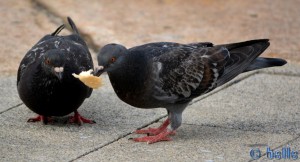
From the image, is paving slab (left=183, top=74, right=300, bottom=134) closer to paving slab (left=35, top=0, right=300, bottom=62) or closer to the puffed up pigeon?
the puffed up pigeon

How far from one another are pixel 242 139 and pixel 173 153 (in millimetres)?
743

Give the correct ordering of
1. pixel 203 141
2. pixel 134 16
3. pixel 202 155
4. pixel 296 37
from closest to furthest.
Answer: pixel 202 155
pixel 203 141
pixel 296 37
pixel 134 16

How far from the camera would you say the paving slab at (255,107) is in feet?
23.1

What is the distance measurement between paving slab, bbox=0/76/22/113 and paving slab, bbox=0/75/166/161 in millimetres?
117

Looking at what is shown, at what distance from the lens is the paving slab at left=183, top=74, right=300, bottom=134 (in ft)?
23.1

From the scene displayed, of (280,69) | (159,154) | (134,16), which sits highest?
(134,16)

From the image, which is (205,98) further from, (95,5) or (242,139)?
(95,5)

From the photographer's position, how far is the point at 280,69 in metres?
8.80

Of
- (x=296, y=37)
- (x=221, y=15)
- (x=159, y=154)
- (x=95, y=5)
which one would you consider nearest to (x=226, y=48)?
(x=159, y=154)

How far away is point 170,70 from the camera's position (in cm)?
663

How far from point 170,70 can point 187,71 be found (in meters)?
0.20

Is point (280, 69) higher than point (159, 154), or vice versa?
point (280, 69)

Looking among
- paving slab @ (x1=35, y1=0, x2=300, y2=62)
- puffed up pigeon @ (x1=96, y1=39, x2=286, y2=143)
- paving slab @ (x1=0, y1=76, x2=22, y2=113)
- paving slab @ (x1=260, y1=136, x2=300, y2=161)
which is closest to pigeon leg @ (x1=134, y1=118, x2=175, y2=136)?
puffed up pigeon @ (x1=96, y1=39, x2=286, y2=143)

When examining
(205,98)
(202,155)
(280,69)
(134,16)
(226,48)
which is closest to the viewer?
(202,155)
